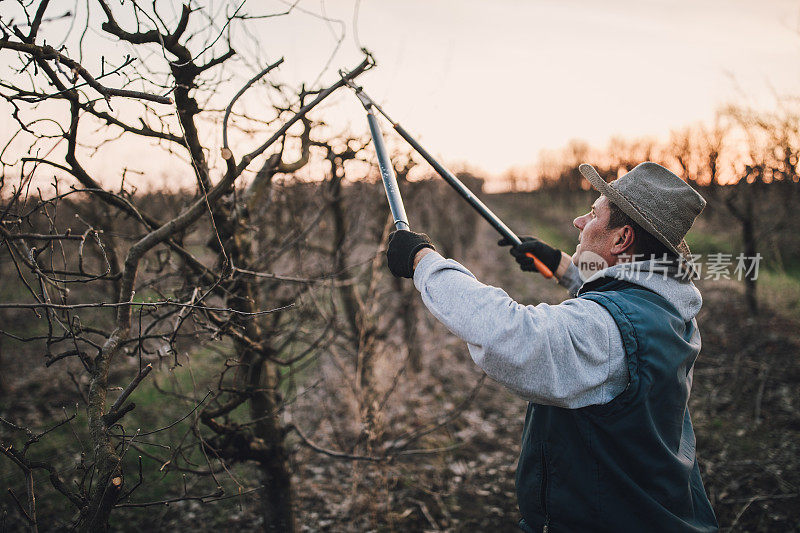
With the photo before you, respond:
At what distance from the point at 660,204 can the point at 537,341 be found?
33.9 inches

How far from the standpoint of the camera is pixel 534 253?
2.75 m

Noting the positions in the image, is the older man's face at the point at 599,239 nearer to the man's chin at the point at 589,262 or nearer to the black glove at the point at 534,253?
the man's chin at the point at 589,262

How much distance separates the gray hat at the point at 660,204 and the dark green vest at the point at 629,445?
0.86 ft

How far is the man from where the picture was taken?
1.37m

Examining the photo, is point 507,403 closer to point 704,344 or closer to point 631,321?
point 704,344

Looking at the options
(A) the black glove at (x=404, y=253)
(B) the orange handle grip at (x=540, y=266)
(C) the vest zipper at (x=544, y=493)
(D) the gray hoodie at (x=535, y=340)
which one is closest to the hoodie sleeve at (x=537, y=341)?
(D) the gray hoodie at (x=535, y=340)

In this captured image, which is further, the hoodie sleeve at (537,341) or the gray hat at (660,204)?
the gray hat at (660,204)

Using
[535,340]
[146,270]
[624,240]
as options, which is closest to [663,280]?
[624,240]

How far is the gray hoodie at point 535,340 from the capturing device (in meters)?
1.33

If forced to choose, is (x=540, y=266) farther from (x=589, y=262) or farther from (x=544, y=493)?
(x=544, y=493)

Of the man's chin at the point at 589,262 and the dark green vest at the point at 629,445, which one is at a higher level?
the man's chin at the point at 589,262

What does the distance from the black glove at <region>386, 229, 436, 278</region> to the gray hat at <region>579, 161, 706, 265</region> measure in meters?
0.78

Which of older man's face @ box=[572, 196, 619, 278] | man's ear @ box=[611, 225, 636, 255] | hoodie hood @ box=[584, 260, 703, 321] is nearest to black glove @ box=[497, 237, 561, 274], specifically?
older man's face @ box=[572, 196, 619, 278]

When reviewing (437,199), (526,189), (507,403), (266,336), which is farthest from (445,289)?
(526,189)
